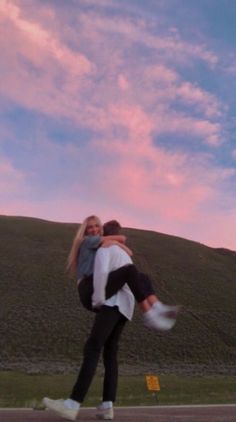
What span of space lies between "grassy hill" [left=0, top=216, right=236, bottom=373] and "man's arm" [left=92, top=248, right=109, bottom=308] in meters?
35.1

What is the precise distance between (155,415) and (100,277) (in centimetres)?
146

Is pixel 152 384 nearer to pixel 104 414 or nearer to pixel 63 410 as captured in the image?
pixel 104 414

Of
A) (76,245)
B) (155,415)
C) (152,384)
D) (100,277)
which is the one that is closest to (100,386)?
(152,384)

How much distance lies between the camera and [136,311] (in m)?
59.8

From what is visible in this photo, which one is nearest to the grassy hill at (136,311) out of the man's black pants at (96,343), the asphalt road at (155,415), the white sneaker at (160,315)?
the asphalt road at (155,415)

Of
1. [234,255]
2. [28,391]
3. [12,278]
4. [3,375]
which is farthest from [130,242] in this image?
[28,391]

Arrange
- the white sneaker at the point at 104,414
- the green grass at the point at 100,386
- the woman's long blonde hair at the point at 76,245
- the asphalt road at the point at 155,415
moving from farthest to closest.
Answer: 1. the green grass at the point at 100,386
2. the woman's long blonde hair at the point at 76,245
3. the white sneaker at the point at 104,414
4. the asphalt road at the point at 155,415

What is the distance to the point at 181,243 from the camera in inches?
3871

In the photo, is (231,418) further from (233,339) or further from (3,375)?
(233,339)

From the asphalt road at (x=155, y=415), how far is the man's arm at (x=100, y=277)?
1051mm

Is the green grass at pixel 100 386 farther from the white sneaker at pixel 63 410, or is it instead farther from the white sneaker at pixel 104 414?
the white sneaker at pixel 63 410

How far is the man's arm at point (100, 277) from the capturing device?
5586mm

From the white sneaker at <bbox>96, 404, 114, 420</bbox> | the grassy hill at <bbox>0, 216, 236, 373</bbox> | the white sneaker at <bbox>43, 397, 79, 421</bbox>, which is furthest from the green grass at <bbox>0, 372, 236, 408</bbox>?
the white sneaker at <bbox>43, 397, 79, 421</bbox>

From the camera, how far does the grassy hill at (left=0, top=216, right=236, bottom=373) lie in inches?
1844
